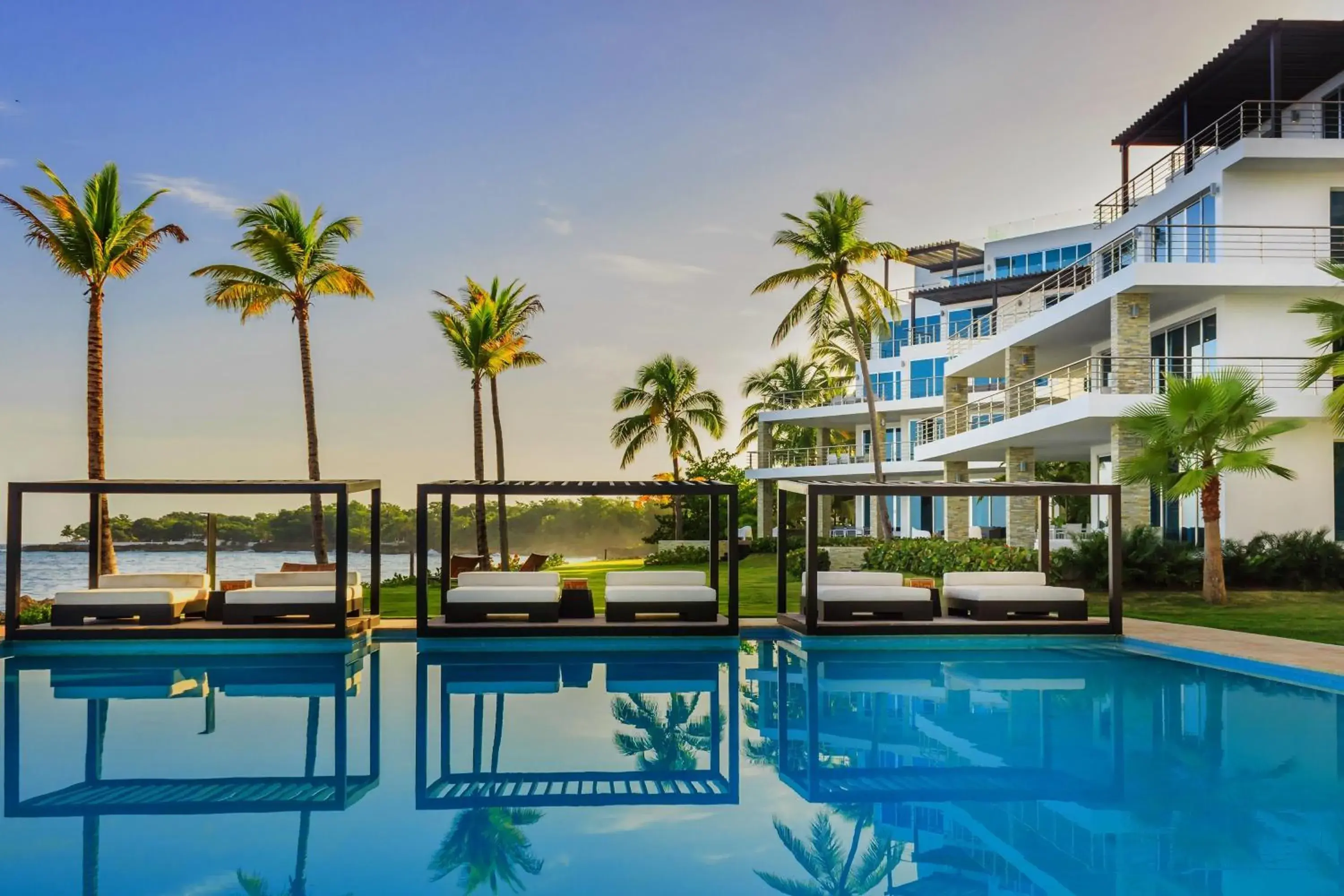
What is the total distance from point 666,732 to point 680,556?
28.5m

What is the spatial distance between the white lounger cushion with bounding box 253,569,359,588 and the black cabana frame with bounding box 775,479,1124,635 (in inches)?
249

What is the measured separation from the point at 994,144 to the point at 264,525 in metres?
34.8

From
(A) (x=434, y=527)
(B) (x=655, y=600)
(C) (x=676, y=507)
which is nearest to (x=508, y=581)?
(B) (x=655, y=600)

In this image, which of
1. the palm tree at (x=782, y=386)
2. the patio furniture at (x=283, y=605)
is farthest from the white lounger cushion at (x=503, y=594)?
the palm tree at (x=782, y=386)

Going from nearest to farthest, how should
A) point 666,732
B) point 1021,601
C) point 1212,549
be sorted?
1. point 666,732
2. point 1021,601
3. point 1212,549

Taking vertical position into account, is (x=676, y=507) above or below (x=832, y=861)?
above

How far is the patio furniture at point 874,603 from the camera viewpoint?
49.6 feet

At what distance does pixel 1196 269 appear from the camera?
20.5 m

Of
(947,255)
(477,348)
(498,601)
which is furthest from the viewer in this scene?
(947,255)

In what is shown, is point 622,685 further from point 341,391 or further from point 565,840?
point 341,391

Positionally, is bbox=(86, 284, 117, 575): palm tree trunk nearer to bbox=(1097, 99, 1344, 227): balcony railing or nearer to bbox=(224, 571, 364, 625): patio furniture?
bbox=(224, 571, 364, 625): patio furniture

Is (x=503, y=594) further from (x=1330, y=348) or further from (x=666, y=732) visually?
(x=1330, y=348)

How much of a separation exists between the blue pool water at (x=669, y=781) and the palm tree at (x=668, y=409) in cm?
3132

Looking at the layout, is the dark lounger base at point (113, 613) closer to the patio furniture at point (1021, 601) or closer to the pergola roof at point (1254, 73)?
the patio furniture at point (1021, 601)
